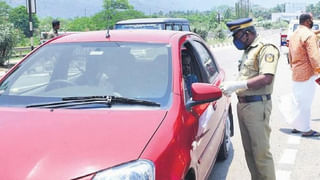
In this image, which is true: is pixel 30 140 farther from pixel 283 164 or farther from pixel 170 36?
pixel 283 164

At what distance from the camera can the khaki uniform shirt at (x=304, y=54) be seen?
600cm

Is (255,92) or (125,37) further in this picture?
(255,92)

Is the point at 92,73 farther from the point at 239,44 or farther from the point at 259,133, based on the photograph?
the point at 259,133

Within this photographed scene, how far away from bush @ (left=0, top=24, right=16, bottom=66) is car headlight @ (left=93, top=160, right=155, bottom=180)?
60.1ft

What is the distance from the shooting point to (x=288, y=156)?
213 inches

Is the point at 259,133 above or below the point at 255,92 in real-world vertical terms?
below

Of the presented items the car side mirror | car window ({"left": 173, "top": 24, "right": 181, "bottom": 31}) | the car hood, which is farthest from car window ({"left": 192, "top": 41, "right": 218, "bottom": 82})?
car window ({"left": 173, "top": 24, "right": 181, "bottom": 31})

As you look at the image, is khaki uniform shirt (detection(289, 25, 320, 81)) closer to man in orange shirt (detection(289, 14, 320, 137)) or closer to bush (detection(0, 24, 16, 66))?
man in orange shirt (detection(289, 14, 320, 137))

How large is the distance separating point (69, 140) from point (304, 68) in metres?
4.76

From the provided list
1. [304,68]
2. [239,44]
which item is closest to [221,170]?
[239,44]

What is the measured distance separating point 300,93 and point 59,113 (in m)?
4.62

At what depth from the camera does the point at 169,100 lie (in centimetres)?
301

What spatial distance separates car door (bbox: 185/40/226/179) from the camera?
326cm

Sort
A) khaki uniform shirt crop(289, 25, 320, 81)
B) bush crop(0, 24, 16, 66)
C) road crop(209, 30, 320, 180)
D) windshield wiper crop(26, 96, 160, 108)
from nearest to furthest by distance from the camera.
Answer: windshield wiper crop(26, 96, 160, 108) < road crop(209, 30, 320, 180) < khaki uniform shirt crop(289, 25, 320, 81) < bush crop(0, 24, 16, 66)
